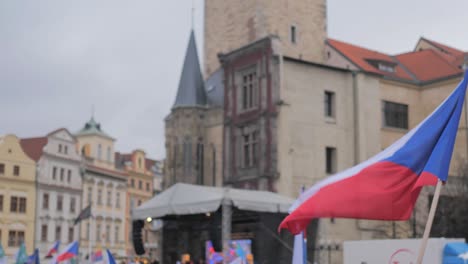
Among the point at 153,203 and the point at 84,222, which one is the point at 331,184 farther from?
the point at 84,222

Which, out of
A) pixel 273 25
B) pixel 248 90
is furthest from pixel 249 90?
pixel 273 25

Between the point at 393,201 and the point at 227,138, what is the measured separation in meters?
35.1

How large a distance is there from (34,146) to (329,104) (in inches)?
1302

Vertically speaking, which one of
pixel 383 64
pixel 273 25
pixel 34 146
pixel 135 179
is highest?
pixel 273 25

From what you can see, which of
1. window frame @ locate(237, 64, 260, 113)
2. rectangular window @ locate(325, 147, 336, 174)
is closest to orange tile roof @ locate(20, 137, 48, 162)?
window frame @ locate(237, 64, 260, 113)

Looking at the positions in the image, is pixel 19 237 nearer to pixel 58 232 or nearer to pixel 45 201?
pixel 45 201

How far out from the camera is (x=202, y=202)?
1216 inches

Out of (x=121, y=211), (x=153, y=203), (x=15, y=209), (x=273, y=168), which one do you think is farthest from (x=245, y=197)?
(x=121, y=211)

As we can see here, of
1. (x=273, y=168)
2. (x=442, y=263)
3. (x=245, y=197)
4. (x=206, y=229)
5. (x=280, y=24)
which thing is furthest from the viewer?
(x=280, y=24)

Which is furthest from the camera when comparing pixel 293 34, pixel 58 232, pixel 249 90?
pixel 58 232

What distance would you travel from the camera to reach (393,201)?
9.08m

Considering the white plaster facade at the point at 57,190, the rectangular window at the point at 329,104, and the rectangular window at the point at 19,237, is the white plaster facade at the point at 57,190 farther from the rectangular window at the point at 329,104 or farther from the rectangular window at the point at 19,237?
the rectangular window at the point at 329,104

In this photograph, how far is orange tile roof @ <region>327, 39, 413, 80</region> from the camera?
45.6 metres

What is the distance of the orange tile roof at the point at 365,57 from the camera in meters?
45.6
